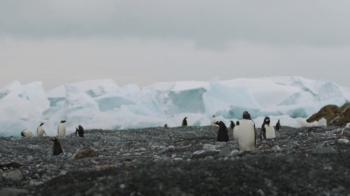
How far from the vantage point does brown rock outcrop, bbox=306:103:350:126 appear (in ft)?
76.9

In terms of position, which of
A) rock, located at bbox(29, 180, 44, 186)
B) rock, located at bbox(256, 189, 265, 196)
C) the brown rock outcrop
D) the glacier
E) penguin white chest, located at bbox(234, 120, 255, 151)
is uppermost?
the glacier

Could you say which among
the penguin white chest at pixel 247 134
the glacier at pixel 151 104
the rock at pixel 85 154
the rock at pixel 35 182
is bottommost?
the rock at pixel 35 182

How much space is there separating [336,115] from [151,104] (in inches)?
614

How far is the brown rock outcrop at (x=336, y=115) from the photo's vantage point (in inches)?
923

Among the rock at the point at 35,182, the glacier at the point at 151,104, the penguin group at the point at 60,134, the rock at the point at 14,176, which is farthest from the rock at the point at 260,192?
the glacier at the point at 151,104

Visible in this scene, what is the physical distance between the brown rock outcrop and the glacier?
52.9 inches

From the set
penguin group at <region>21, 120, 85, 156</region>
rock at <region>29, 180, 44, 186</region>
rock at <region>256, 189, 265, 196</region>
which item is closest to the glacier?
penguin group at <region>21, 120, 85, 156</region>

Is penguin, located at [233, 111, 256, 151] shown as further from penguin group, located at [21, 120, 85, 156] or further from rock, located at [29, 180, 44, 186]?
penguin group, located at [21, 120, 85, 156]

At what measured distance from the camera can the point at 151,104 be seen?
37844mm

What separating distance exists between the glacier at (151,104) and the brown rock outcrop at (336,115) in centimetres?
134

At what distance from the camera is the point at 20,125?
29266 millimetres

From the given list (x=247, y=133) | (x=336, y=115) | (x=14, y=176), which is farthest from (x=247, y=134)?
(x=336, y=115)

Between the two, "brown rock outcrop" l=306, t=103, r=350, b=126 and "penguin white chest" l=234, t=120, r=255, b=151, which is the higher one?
"brown rock outcrop" l=306, t=103, r=350, b=126

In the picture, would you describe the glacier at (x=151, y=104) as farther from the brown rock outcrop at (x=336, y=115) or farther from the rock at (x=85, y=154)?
the rock at (x=85, y=154)
